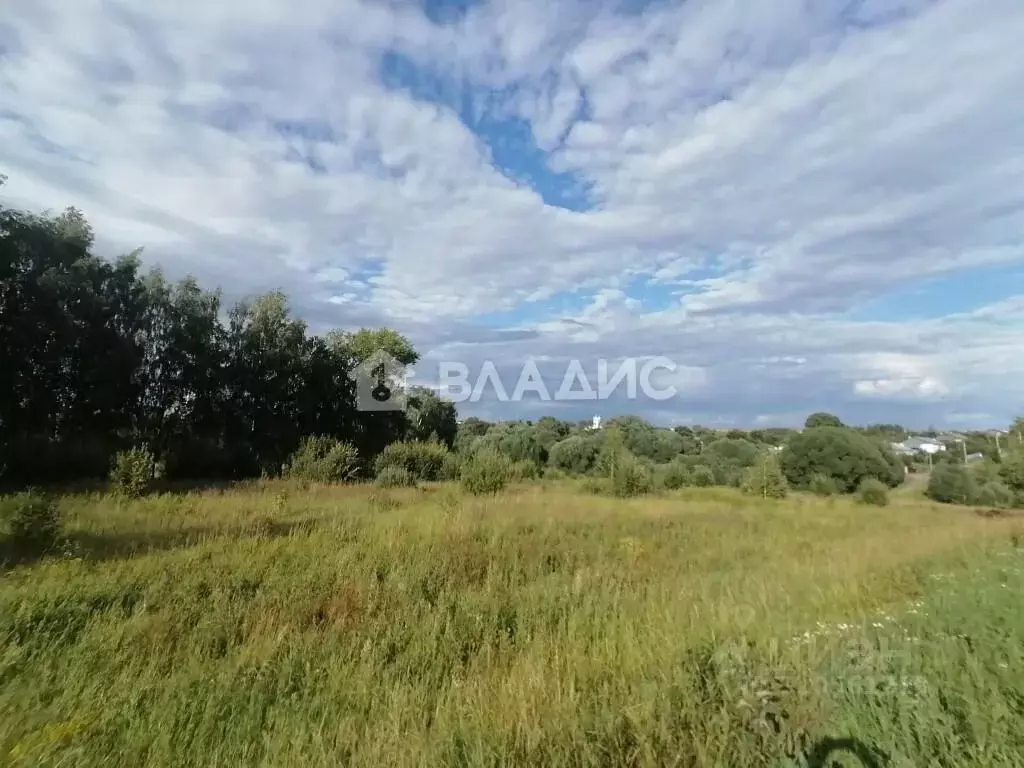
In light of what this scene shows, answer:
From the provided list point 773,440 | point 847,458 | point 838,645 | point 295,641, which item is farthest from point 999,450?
point 295,641

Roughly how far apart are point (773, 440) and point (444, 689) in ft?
184

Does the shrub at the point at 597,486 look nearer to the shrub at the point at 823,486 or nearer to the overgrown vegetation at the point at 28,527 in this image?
the shrub at the point at 823,486

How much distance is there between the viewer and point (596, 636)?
13.6 ft

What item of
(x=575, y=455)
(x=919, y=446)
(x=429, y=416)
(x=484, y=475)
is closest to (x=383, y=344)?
(x=429, y=416)

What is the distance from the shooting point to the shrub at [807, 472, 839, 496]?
3024 cm

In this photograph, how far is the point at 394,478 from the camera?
714 inches

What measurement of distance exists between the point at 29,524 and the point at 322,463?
1110cm

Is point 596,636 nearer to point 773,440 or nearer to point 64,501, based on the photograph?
point 64,501

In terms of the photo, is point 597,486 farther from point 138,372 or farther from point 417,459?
point 138,372

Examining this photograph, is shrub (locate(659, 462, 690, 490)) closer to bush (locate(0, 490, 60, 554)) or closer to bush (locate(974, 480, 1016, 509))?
bush (locate(974, 480, 1016, 509))

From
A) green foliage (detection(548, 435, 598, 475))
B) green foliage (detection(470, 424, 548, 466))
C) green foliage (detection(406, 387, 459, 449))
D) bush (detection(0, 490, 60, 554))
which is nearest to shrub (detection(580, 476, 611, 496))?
green foliage (detection(406, 387, 459, 449))

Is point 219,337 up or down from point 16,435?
up

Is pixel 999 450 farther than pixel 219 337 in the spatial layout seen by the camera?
Yes

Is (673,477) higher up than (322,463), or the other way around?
(322,463)
